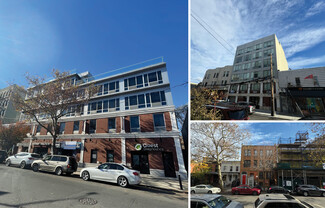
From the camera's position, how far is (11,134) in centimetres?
1234

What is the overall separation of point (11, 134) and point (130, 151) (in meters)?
9.97

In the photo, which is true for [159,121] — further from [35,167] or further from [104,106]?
[35,167]

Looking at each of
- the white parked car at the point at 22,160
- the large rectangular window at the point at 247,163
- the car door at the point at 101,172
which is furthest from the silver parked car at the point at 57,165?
the large rectangular window at the point at 247,163

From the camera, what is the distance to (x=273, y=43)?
12.5 metres

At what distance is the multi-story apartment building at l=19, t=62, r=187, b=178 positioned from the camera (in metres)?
11.3

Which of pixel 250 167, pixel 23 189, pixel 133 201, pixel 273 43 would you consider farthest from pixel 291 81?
pixel 23 189

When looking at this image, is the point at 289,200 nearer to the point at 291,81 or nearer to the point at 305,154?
the point at 305,154

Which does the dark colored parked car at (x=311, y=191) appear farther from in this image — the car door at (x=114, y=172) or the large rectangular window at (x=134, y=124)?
the large rectangular window at (x=134, y=124)

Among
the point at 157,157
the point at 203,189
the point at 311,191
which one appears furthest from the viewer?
the point at 157,157

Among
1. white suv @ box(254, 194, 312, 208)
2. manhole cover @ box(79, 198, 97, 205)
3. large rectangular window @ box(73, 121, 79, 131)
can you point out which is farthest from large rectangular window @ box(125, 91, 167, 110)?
white suv @ box(254, 194, 312, 208)

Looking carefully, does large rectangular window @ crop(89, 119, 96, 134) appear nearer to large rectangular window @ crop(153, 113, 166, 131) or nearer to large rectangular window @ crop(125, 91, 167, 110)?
large rectangular window @ crop(125, 91, 167, 110)

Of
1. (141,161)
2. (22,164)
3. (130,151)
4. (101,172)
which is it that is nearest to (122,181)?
(101,172)

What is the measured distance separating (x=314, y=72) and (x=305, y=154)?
747cm

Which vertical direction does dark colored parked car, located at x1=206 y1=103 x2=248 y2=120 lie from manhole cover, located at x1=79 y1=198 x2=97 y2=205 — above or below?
above
